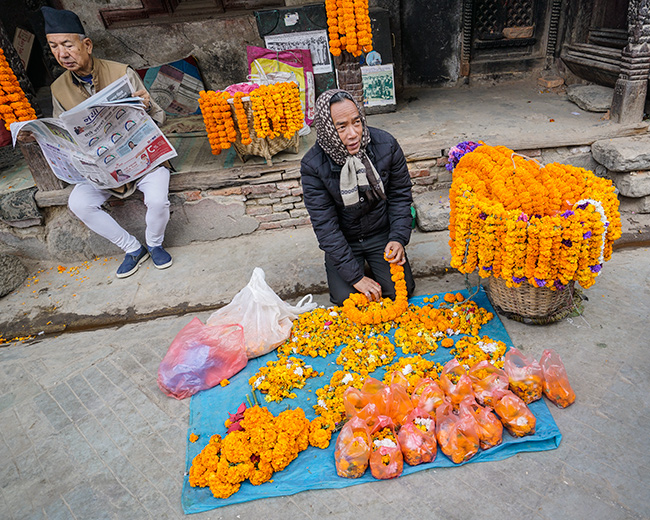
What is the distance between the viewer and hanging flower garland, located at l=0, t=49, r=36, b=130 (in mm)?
3529

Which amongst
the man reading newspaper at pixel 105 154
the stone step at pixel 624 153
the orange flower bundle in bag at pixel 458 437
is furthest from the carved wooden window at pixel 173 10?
the orange flower bundle in bag at pixel 458 437

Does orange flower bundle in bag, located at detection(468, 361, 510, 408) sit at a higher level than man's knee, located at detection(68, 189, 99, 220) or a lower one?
lower

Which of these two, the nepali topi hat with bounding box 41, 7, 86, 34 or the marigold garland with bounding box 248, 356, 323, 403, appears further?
the nepali topi hat with bounding box 41, 7, 86, 34

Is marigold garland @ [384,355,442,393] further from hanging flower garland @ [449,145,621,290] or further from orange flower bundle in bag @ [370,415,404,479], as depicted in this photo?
hanging flower garland @ [449,145,621,290]

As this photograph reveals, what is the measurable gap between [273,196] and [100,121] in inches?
62.3

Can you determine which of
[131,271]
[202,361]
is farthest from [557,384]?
[131,271]

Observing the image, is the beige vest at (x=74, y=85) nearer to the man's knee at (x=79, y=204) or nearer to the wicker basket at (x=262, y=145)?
the man's knee at (x=79, y=204)

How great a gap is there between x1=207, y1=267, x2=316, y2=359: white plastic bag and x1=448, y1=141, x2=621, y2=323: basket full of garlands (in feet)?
3.93

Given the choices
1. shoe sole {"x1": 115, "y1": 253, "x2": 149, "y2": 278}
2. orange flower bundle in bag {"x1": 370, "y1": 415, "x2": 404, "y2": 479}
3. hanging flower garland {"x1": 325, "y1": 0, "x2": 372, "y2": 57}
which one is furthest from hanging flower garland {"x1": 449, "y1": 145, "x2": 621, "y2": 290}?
shoe sole {"x1": 115, "y1": 253, "x2": 149, "y2": 278}

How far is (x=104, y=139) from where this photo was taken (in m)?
3.46

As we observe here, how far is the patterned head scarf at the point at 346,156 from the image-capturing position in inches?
102

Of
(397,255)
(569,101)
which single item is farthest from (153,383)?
(569,101)

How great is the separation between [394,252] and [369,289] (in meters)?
0.31

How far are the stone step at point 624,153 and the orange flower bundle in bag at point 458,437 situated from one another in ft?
9.77
